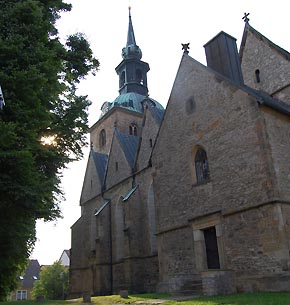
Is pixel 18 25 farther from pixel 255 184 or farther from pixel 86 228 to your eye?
pixel 86 228

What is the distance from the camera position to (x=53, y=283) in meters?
35.6

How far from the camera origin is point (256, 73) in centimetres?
2084

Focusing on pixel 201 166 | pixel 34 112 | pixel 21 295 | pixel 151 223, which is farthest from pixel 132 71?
pixel 21 295

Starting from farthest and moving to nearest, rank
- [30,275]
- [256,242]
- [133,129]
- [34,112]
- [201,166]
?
1. [30,275]
2. [133,129]
3. [201,166]
4. [256,242]
5. [34,112]

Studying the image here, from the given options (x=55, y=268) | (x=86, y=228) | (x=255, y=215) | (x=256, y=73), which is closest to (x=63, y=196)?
(x=255, y=215)

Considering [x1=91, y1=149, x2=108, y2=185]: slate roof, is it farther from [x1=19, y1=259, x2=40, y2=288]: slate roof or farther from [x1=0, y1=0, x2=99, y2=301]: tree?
[x1=19, y1=259, x2=40, y2=288]: slate roof

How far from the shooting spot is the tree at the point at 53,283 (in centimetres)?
3512

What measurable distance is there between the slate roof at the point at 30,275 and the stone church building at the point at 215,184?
35.2 metres

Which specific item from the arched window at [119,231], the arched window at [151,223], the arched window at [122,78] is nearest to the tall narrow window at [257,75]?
the arched window at [151,223]

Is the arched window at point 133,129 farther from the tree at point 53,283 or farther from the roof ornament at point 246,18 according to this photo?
the roof ornament at point 246,18

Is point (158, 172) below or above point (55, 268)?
above

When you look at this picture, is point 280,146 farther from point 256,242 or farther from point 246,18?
point 246,18

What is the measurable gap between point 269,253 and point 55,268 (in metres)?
28.4

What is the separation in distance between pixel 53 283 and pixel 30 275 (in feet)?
84.1
